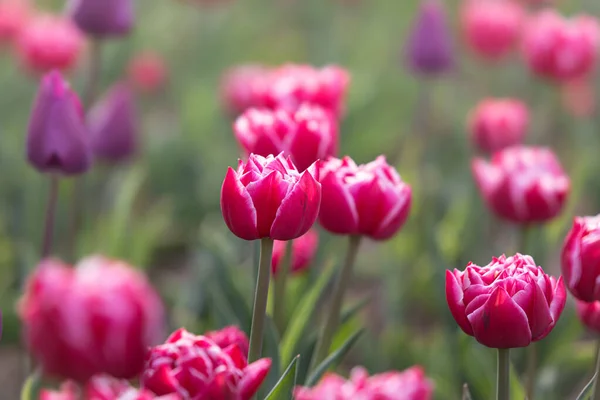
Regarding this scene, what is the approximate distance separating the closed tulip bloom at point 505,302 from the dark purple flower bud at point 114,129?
87 cm

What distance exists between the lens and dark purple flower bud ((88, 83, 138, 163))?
1367 millimetres

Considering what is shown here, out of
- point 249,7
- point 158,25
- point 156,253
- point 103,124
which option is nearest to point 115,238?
point 103,124

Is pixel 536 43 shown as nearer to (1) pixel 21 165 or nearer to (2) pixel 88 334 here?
(1) pixel 21 165

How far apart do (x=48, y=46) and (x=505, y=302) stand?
1.48m

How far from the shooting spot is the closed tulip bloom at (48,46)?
184 cm

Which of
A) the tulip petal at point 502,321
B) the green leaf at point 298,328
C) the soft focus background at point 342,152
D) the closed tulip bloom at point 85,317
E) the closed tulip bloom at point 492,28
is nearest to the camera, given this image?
the closed tulip bloom at point 85,317

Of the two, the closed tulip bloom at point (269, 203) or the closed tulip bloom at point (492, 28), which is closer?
the closed tulip bloom at point (269, 203)

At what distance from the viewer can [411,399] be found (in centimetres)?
56

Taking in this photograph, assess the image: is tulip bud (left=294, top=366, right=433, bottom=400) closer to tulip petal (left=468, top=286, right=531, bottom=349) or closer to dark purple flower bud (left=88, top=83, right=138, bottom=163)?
tulip petal (left=468, top=286, right=531, bottom=349)

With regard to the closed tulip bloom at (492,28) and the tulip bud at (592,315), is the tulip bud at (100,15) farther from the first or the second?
the closed tulip bloom at (492,28)

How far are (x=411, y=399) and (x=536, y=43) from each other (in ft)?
4.55

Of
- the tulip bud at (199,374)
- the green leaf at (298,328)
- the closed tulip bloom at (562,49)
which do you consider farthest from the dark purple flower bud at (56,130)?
the closed tulip bloom at (562,49)

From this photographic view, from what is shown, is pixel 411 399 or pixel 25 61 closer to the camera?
pixel 411 399

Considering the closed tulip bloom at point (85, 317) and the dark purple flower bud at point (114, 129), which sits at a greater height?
the dark purple flower bud at point (114, 129)
